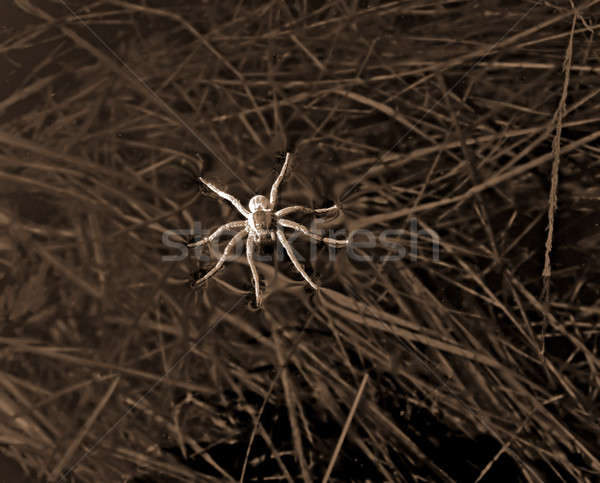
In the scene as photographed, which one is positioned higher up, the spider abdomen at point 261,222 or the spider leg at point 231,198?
the spider leg at point 231,198

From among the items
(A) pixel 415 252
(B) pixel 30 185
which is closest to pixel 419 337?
(A) pixel 415 252

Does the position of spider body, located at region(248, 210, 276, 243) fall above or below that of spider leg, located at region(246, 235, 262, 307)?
above

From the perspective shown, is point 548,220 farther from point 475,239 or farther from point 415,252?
point 415,252

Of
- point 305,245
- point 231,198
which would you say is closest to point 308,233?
point 305,245

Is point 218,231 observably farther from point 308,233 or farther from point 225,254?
point 308,233

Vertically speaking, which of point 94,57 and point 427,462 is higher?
point 94,57
